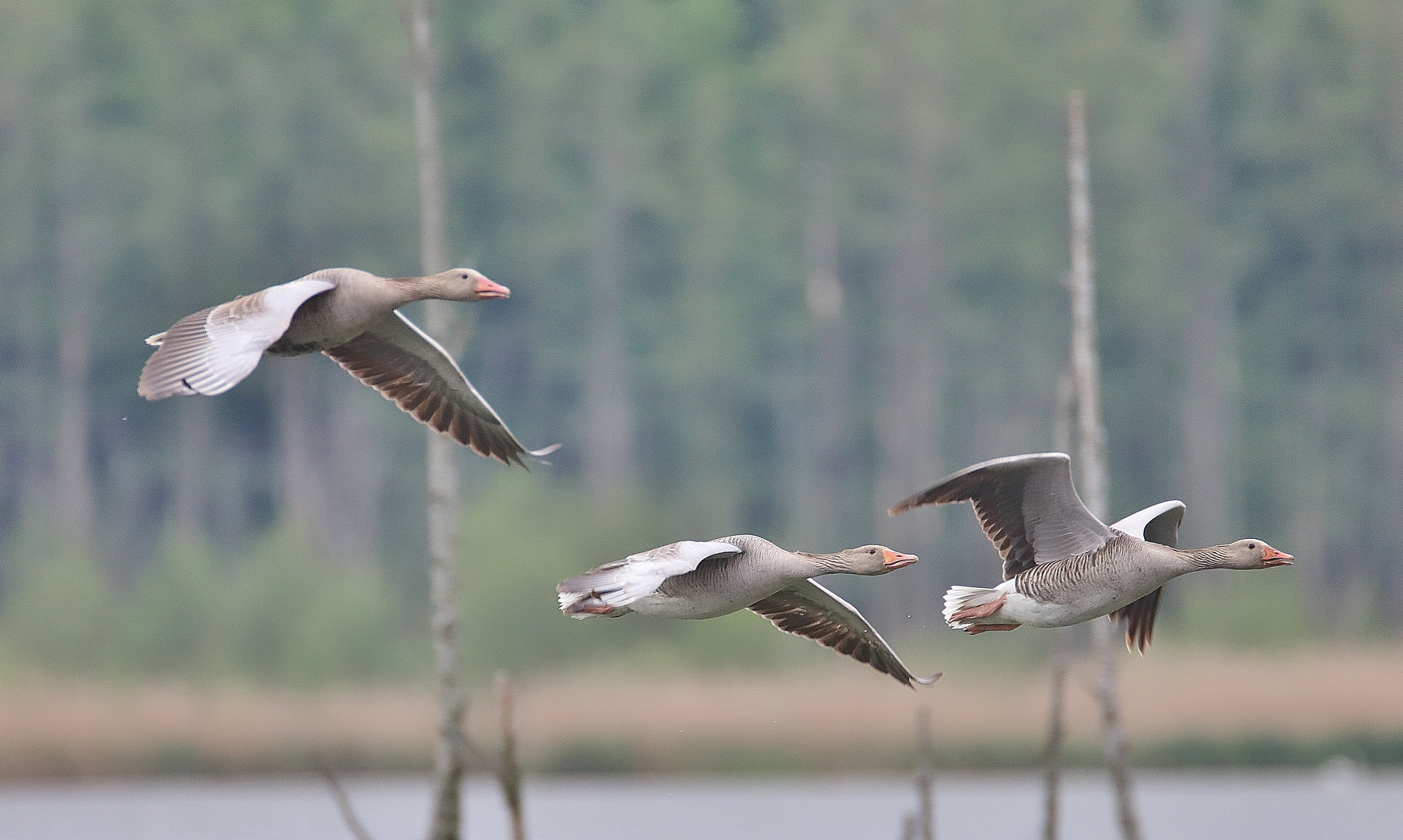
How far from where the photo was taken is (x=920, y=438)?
43.4m

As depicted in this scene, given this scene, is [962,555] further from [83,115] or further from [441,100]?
[83,115]

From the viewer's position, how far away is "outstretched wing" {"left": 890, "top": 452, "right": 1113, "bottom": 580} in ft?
31.2

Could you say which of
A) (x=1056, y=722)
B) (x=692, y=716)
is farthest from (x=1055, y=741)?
(x=692, y=716)

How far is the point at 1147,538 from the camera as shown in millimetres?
9992

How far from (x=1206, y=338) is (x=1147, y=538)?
36.4 metres

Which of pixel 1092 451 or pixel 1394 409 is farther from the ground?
pixel 1092 451

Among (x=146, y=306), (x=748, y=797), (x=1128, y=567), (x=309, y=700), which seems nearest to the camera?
(x=1128, y=567)

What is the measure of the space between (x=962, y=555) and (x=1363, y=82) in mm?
15031

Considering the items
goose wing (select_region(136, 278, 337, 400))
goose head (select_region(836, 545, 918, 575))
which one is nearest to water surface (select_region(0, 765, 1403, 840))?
goose head (select_region(836, 545, 918, 575))

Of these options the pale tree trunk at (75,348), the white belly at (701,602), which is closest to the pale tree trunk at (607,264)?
the pale tree trunk at (75,348)

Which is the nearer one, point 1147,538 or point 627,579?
point 627,579

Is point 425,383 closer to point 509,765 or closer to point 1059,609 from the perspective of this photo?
point 509,765

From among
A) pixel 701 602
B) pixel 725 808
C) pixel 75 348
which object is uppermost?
pixel 75 348

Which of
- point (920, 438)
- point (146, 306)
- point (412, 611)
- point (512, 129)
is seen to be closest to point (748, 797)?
point (412, 611)
